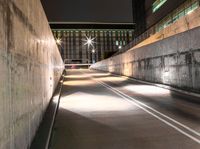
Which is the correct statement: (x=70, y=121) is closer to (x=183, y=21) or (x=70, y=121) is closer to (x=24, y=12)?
(x=24, y=12)

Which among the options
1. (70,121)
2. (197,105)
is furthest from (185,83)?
(70,121)

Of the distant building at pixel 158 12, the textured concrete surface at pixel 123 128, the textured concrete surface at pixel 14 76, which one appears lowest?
the textured concrete surface at pixel 123 128

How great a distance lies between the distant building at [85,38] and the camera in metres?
148

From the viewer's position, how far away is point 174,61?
19.3 meters

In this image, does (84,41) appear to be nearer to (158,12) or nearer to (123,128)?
(158,12)

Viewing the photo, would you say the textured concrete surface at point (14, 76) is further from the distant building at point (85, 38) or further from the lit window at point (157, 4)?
the distant building at point (85, 38)

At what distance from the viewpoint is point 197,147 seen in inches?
275

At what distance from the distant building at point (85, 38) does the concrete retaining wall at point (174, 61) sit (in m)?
118

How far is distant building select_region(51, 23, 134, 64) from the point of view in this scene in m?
148

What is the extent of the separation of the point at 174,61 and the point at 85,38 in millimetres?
135144

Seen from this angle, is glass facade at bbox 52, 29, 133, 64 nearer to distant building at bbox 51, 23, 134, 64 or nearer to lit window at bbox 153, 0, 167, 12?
distant building at bbox 51, 23, 134, 64

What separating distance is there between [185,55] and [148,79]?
9.05 metres

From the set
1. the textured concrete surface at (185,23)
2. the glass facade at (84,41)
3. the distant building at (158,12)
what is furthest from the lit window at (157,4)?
the glass facade at (84,41)

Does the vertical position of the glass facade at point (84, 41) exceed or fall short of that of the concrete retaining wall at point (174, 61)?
it exceeds it
